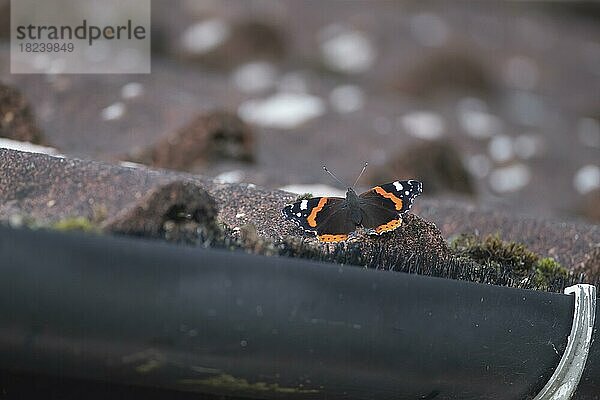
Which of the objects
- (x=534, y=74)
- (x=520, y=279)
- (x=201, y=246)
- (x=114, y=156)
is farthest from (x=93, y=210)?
(x=534, y=74)

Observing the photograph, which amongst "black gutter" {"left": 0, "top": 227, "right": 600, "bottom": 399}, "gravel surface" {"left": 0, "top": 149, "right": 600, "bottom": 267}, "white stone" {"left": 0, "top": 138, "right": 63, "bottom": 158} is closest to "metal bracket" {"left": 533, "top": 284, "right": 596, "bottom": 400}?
"black gutter" {"left": 0, "top": 227, "right": 600, "bottom": 399}

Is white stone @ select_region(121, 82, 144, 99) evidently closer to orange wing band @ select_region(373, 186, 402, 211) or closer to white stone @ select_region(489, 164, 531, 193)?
orange wing band @ select_region(373, 186, 402, 211)

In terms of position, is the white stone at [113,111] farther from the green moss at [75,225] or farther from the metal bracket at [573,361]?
the metal bracket at [573,361]

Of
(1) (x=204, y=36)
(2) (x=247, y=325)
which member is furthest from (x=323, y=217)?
(1) (x=204, y=36)

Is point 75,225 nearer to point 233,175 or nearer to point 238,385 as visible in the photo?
point 238,385

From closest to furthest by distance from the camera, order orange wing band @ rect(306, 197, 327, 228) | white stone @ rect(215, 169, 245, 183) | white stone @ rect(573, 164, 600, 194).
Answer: orange wing band @ rect(306, 197, 327, 228), white stone @ rect(215, 169, 245, 183), white stone @ rect(573, 164, 600, 194)

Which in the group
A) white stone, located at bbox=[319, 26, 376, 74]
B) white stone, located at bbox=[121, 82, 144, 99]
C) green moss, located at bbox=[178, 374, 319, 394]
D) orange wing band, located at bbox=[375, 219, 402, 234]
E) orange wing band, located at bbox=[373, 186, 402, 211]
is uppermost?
white stone, located at bbox=[319, 26, 376, 74]

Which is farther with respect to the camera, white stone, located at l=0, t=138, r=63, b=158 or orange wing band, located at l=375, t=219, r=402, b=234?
white stone, located at l=0, t=138, r=63, b=158

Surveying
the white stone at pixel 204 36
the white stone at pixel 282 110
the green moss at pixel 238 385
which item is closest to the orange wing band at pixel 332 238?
the green moss at pixel 238 385
